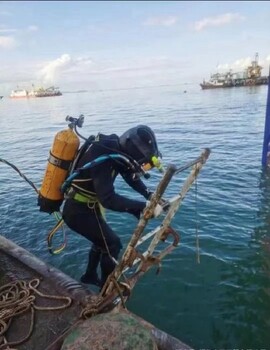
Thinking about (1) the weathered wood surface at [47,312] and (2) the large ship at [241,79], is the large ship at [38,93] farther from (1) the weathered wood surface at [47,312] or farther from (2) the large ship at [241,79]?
(1) the weathered wood surface at [47,312]

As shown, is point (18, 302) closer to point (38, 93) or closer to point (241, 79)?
point (241, 79)

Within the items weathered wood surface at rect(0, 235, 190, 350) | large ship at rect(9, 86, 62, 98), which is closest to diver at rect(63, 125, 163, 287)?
weathered wood surface at rect(0, 235, 190, 350)

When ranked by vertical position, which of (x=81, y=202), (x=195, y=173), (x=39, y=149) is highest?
(x=195, y=173)

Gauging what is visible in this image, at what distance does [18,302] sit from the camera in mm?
4480

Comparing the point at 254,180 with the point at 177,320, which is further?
the point at 254,180

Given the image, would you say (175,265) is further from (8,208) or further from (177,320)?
(8,208)

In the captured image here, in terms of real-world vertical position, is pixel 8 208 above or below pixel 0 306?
below

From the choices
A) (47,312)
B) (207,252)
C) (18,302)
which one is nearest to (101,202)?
(47,312)

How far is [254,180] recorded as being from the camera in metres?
11.7

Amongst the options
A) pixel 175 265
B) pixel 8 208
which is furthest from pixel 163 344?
pixel 8 208

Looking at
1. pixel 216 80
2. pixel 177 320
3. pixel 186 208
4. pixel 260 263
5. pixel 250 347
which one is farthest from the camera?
pixel 216 80

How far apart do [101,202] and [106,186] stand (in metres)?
0.23

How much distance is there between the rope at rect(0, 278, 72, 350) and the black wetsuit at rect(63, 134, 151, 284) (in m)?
1.00

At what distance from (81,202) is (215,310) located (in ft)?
10.0
